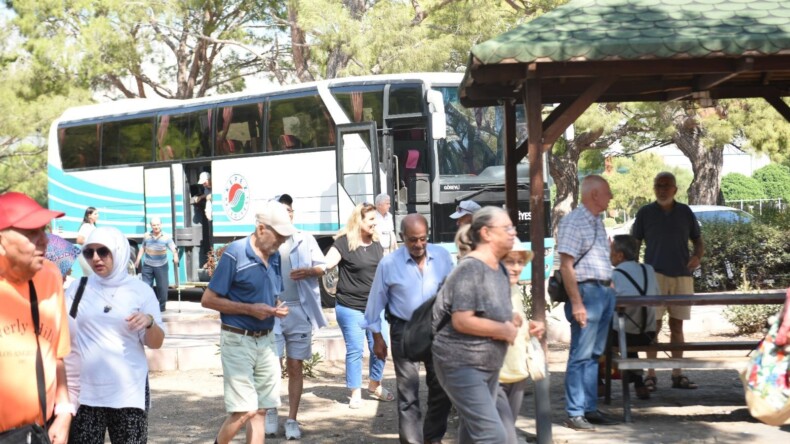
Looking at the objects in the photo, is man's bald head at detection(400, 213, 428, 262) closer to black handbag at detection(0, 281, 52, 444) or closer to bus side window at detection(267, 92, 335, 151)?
black handbag at detection(0, 281, 52, 444)

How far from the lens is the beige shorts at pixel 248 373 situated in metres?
6.70

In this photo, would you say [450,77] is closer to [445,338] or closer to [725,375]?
[725,375]

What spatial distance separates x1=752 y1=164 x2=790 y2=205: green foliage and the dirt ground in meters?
62.1

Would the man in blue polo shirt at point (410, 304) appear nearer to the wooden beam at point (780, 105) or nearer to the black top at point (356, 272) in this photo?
the black top at point (356, 272)

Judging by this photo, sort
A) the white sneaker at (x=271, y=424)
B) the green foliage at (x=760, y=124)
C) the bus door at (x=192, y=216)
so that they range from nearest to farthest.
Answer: the white sneaker at (x=271, y=424) < the bus door at (x=192, y=216) < the green foliage at (x=760, y=124)

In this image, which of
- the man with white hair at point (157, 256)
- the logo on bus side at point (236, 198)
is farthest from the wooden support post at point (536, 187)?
the logo on bus side at point (236, 198)

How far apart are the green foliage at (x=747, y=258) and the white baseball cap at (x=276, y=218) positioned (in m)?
13.4

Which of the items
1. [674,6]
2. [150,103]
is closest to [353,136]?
[150,103]

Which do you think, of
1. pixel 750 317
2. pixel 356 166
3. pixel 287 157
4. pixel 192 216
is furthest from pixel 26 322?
pixel 192 216

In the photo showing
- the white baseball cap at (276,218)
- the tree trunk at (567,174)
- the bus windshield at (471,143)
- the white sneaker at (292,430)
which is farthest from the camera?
the tree trunk at (567,174)

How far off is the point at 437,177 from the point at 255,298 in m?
11.8

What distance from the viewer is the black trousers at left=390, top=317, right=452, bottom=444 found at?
25.1 ft

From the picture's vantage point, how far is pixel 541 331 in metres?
6.68

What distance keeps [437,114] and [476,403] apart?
12.2 metres
